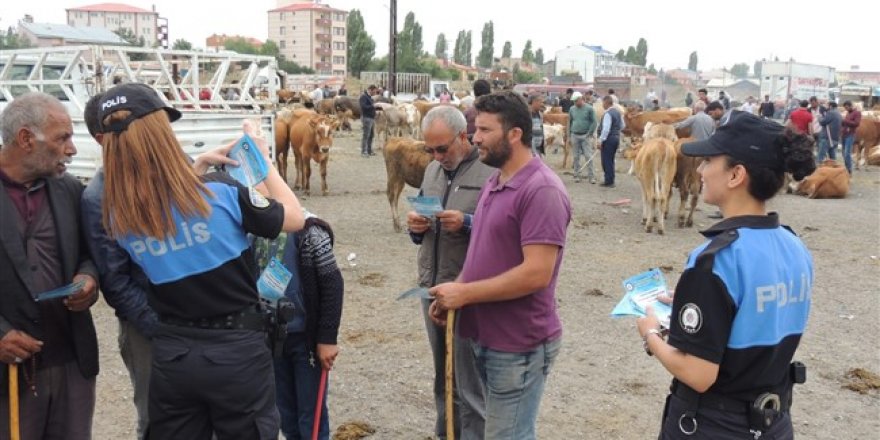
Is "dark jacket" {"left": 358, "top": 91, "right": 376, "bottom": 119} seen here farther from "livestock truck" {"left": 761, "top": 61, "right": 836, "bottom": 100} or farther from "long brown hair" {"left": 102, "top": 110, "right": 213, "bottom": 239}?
"livestock truck" {"left": 761, "top": 61, "right": 836, "bottom": 100}

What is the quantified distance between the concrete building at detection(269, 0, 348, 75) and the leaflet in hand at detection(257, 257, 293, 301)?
118 m

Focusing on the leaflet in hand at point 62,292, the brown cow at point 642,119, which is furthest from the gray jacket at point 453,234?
the brown cow at point 642,119

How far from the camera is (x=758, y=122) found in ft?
7.79

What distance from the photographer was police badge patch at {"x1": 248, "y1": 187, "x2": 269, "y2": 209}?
2564 millimetres

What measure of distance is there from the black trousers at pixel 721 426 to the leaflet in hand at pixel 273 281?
1.66 metres

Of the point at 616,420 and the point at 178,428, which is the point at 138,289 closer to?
the point at 178,428

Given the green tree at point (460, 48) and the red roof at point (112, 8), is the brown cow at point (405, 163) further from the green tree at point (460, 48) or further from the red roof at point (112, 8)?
the red roof at point (112, 8)

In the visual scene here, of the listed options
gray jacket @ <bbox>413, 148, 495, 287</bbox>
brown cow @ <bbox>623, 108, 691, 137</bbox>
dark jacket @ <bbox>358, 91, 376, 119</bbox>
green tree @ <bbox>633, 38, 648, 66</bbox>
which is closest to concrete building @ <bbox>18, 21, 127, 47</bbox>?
dark jacket @ <bbox>358, 91, 376, 119</bbox>

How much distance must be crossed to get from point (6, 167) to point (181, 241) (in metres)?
1.04

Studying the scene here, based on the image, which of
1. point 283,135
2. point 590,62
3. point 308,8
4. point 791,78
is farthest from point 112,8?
point 283,135

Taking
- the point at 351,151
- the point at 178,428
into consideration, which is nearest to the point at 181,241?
the point at 178,428

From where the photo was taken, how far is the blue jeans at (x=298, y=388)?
12.3 feet

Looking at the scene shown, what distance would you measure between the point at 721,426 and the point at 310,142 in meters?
12.2

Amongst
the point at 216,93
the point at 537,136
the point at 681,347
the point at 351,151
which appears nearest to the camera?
the point at 681,347
